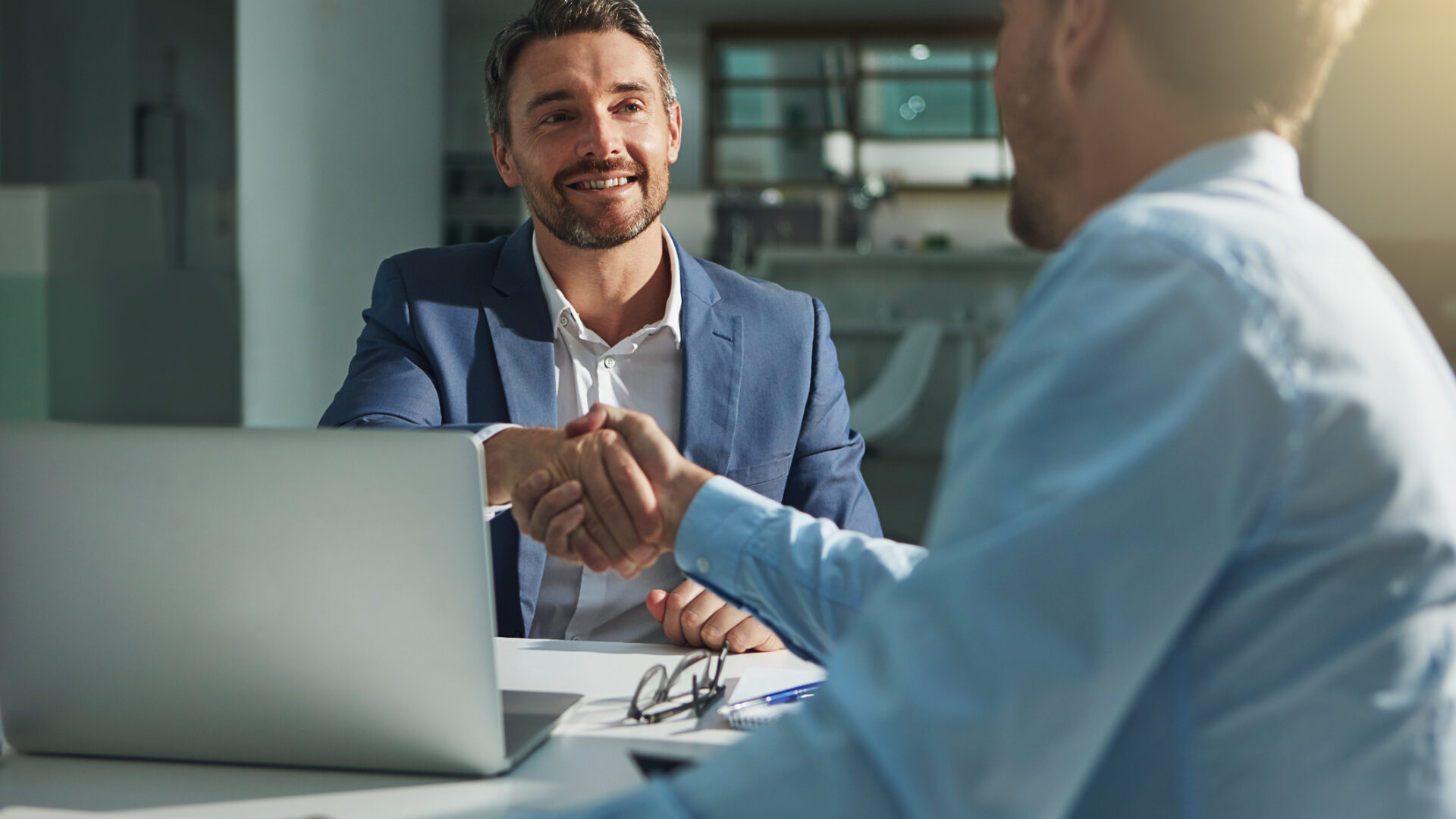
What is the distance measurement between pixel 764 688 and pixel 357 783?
1.21ft

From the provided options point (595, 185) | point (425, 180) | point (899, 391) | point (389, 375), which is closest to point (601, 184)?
point (595, 185)

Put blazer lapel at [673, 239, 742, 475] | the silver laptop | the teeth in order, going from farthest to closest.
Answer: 1. the teeth
2. blazer lapel at [673, 239, 742, 475]
3. the silver laptop

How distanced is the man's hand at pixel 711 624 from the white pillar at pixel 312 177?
12.1ft

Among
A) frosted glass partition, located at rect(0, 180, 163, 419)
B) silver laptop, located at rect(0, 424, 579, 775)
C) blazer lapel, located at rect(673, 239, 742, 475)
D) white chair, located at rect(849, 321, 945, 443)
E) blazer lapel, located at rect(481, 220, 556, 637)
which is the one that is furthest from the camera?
white chair, located at rect(849, 321, 945, 443)

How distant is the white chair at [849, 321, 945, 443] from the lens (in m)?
4.73

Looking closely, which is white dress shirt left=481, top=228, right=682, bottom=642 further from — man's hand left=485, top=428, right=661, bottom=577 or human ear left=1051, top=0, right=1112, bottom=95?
human ear left=1051, top=0, right=1112, bottom=95

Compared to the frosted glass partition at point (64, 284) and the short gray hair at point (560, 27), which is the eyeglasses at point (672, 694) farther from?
the frosted glass partition at point (64, 284)

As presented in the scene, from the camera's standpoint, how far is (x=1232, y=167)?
0.62 m

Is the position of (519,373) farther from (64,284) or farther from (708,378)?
(64,284)

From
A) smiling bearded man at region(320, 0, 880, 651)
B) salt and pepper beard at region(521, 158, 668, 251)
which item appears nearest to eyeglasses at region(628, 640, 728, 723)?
smiling bearded man at region(320, 0, 880, 651)

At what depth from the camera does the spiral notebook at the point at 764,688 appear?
964 millimetres

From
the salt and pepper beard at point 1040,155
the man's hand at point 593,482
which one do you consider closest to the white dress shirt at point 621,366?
the man's hand at point 593,482

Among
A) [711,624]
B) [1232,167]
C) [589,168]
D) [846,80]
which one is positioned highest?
[846,80]

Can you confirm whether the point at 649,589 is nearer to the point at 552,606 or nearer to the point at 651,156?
the point at 552,606
